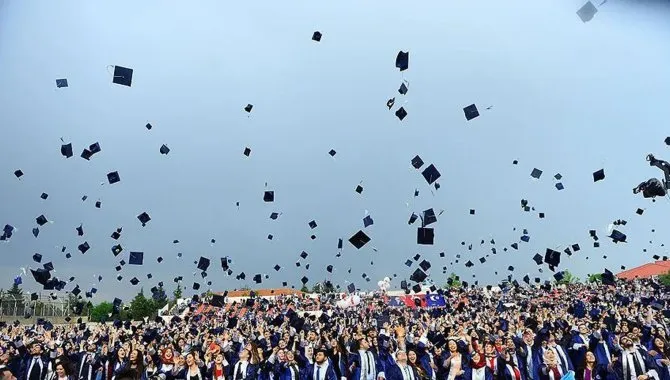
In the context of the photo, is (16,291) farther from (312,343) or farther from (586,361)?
(586,361)

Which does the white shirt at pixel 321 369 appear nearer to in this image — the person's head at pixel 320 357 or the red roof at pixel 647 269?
the person's head at pixel 320 357

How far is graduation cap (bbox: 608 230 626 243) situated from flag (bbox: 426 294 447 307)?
43.6 feet

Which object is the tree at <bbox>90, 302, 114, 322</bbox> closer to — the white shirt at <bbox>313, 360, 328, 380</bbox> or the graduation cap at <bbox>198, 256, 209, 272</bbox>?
the graduation cap at <bbox>198, 256, 209, 272</bbox>

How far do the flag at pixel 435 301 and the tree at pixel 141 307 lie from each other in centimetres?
2605

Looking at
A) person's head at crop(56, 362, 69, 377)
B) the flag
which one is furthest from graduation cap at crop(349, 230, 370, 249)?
the flag

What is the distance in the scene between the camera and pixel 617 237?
1667 centimetres

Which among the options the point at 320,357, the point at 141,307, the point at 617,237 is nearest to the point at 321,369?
the point at 320,357

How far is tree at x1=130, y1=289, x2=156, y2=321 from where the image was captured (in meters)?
45.8

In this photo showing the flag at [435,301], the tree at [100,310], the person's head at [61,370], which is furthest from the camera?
the tree at [100,310]

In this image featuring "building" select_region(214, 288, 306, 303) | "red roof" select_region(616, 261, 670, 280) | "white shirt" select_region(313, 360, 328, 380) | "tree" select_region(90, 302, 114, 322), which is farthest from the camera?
"red roof" select_region(616, 261, 670, 280)

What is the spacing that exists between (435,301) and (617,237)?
1462cm

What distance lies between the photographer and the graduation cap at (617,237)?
16.5 m

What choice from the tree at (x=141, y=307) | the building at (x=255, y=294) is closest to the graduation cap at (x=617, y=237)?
the building at (x=255, y=294)

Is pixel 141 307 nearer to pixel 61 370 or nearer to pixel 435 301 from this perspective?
pixel 435 301
